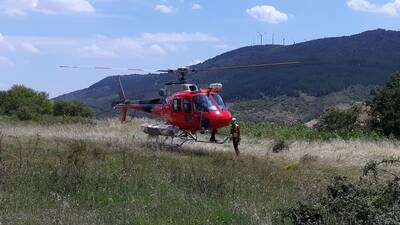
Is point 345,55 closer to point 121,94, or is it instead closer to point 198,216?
point 121,94

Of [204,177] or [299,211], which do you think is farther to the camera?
[204,177]

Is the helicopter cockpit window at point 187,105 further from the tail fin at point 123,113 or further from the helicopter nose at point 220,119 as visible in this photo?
the tail fin at point 123,113

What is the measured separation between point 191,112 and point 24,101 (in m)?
29.8

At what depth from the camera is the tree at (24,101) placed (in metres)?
45.8

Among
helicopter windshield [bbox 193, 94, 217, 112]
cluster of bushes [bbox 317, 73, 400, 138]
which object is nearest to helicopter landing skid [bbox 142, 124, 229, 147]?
helicopter windshield [bbox 193, 94, 217, 112]

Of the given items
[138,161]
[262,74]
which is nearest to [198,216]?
[138,161]

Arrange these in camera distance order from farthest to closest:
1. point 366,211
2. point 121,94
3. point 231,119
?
point 121,94
point 231,119
point 366,211

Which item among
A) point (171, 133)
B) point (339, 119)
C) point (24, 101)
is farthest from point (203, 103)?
point (24, 101)

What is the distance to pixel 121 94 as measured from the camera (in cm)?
2930

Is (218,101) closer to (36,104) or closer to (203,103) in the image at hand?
(203,103)

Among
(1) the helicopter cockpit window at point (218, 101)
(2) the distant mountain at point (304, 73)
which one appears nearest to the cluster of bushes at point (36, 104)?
(1) the helicopter cockpit window at point (218, 101)

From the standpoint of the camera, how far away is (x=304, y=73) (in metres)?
131

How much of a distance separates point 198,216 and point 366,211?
197 centimetres

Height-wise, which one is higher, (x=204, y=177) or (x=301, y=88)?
(x=204, y=177)
